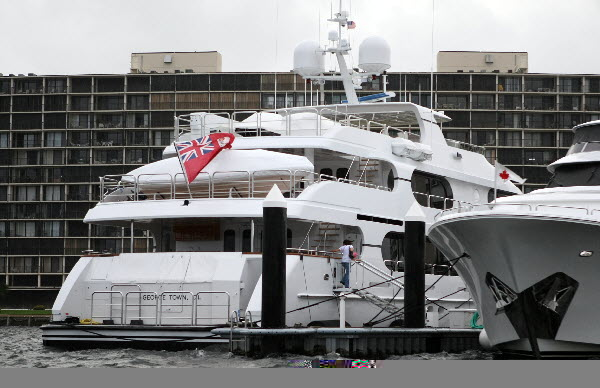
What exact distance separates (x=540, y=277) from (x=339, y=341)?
4688 millimetres

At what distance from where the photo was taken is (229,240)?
2838 centimetres

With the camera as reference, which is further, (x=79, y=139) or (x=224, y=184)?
(x=79, y=139)

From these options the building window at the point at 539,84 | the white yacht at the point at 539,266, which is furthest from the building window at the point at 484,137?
the white yacht at the point at 539,266

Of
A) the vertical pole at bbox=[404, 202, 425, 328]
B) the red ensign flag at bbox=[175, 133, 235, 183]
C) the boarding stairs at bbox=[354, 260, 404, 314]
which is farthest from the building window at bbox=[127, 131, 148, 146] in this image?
the vertical pole at bbox=[404, 202, 425, 328]

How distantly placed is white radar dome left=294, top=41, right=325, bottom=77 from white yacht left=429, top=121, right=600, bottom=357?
12.9 m

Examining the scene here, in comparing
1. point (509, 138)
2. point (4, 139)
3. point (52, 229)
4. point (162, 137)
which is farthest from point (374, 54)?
point (4, 139)

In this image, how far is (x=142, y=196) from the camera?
3036cm

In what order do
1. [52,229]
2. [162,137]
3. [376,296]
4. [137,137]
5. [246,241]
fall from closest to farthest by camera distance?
[376,296], [246,241], [52,229], [162,137], [137,137]

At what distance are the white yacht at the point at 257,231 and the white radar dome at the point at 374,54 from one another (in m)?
2.19

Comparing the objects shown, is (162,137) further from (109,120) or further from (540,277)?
(540,277)

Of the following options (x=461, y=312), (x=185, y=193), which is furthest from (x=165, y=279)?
(x=461, y=312)

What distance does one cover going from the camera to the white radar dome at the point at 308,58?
35.0 m

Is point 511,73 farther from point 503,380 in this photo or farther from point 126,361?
point 503,380

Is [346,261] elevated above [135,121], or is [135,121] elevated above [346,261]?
[135,121]
